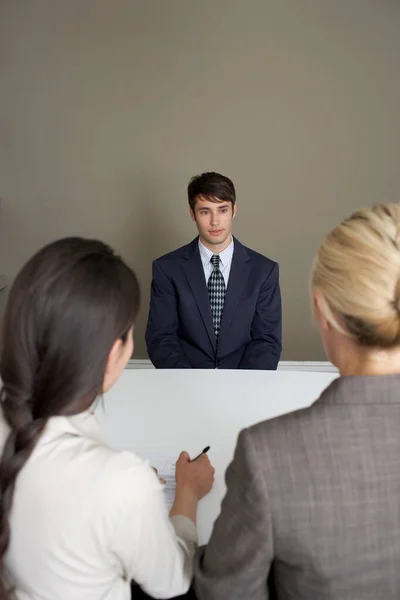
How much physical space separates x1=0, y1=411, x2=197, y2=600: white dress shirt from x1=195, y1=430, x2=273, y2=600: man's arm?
8cm

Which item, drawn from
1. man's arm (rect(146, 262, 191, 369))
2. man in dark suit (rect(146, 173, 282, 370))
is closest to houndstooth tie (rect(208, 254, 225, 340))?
man in dark suit (rect(146, 173, 282, 370))

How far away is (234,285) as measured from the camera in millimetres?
2027

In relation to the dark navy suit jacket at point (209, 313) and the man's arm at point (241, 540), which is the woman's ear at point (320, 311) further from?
the dark navy suit jacket at point (209, 313)

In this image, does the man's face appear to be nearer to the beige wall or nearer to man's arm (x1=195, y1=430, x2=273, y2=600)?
the beige wall

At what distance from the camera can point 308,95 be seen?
2.62 meters

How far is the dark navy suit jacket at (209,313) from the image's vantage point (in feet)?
6.58

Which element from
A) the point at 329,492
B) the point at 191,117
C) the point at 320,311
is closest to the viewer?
the point at 329,492

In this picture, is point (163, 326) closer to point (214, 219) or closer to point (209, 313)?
point (209, 313)

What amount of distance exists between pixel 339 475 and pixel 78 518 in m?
0.36

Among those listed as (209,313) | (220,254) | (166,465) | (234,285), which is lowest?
(166,465)

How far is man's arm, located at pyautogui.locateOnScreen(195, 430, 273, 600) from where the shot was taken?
689 mm

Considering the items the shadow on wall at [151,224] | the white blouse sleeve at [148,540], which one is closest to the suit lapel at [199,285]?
the shadow on wall at [151,224]

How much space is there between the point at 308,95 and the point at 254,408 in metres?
1.86

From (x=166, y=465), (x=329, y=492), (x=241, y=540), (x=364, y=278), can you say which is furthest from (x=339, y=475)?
(x=166, y=465)
